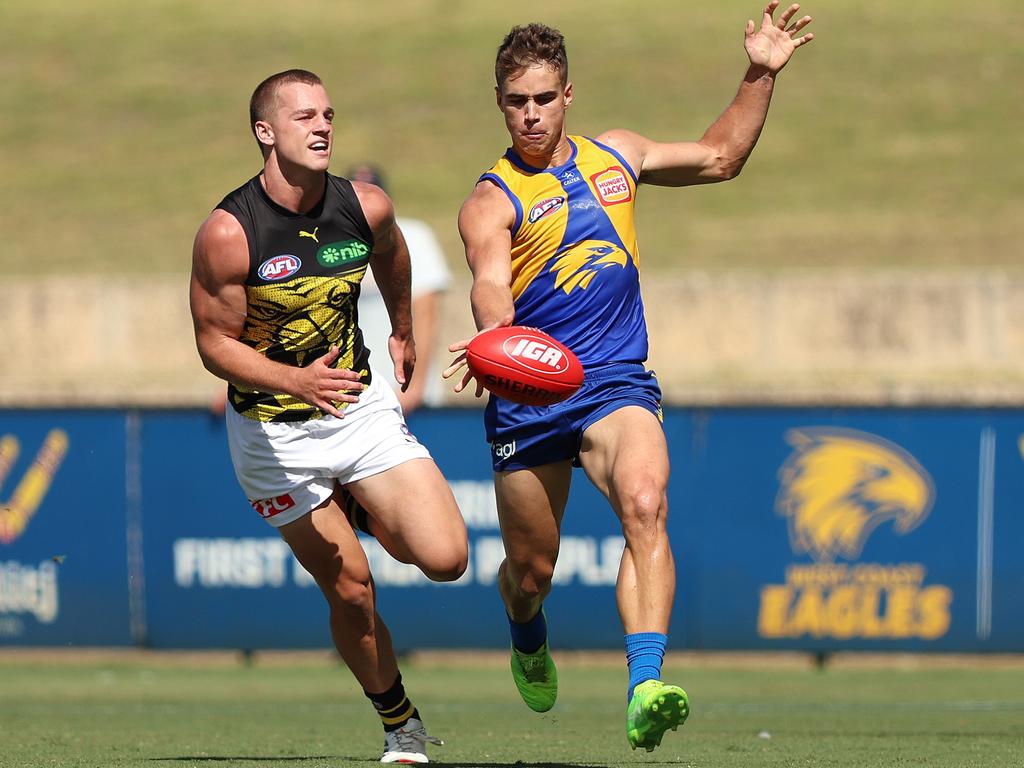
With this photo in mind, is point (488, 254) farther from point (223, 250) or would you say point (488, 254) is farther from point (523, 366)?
point (223, 250)

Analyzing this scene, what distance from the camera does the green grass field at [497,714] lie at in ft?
23.4

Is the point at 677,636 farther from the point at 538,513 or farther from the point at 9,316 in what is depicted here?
the point at 9,316

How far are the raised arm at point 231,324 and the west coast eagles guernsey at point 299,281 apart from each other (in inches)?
2.3

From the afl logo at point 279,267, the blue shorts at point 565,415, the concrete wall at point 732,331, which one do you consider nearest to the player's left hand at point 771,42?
the blue shorts at point 565,415

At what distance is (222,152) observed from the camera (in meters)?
35.8

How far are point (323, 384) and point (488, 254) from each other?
867 mm

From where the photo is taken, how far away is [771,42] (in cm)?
749

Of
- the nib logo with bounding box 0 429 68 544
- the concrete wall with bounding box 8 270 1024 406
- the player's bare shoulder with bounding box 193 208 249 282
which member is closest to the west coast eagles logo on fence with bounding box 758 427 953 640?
the nib logo with bounding box 0 429 68 544

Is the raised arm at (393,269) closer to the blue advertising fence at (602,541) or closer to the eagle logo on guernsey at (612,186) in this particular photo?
the eagle logo on guernsey at (612,186)

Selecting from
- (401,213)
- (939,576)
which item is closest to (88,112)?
(401,213)

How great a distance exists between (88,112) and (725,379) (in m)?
20.6

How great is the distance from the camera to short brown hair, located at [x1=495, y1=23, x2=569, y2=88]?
6891mm

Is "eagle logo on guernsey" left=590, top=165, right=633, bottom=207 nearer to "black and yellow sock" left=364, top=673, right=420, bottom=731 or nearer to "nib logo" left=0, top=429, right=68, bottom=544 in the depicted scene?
"black and yellow sock" left=364, top=673, right=420, bottom=731

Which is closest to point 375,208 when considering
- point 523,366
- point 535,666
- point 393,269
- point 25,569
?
point 393,269
